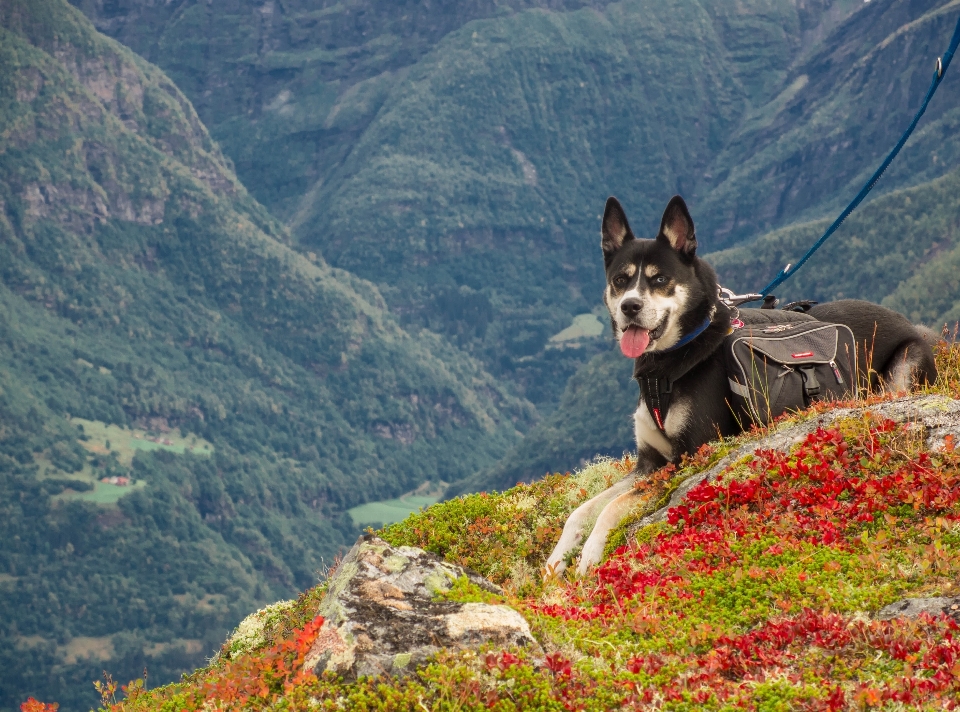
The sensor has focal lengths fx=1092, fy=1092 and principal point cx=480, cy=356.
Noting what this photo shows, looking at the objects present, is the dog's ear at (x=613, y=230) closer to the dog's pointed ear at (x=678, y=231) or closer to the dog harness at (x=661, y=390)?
the dog's pointed ear at (x=678, y=231)

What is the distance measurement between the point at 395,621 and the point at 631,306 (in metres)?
4.07

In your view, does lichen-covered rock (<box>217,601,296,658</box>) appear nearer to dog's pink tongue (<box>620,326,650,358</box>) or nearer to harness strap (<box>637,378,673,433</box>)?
harness strap (<box>637,378,673,433</box>)

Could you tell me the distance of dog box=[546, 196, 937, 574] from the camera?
10.6m

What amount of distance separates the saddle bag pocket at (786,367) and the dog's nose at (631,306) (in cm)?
117

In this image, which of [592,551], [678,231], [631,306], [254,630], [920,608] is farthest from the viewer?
[254,630]

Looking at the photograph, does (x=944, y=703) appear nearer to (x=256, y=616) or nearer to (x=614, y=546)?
(x=614, y=546)

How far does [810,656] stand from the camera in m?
7.04

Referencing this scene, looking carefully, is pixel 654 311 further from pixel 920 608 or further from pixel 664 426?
pixel 920 608

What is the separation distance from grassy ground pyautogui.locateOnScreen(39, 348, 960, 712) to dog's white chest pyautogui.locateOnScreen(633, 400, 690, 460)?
1.12 ft

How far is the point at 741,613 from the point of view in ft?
25.7

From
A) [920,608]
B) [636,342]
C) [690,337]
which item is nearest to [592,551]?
[636,342]

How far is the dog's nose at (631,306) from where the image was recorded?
1045 centimetres

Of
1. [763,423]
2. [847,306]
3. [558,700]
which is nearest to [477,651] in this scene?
[558,700]

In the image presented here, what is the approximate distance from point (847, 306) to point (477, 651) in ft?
23.0
